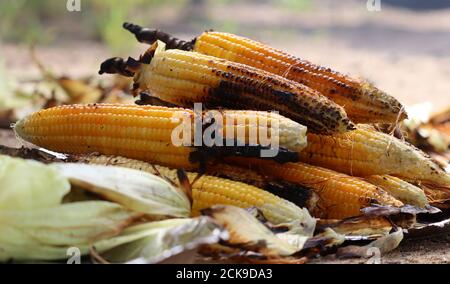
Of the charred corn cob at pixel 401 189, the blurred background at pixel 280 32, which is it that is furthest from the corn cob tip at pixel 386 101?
the blurred background at pixel 280 32

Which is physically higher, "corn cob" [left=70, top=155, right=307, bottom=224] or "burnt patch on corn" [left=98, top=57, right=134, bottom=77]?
"burnt patch on corn" [left=98, top=57, right=134, bottom=77]

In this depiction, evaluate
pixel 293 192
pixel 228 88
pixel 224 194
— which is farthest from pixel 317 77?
pixel 224 194

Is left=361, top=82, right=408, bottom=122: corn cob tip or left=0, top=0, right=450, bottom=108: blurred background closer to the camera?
left=361, top=82, right=408, bottom=122: corn cob tip

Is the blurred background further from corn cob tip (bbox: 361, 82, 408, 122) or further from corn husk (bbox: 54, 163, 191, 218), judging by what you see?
corn husk (bbox: 54, 163, 191, 218)

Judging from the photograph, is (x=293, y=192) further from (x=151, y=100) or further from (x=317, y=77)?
(x=151, y=100)

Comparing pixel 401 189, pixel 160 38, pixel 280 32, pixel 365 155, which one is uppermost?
pixel 280 32

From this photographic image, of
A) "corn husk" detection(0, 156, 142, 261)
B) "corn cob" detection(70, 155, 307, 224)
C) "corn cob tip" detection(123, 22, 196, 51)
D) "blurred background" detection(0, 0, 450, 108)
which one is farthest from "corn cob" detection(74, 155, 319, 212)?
"blurred background" detection(0, 0, 450, 108)
